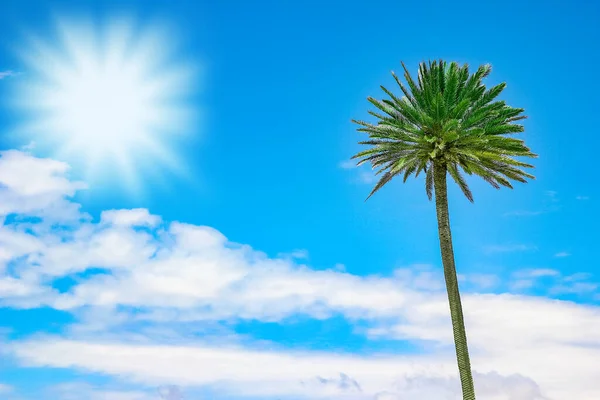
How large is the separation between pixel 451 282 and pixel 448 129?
843cm

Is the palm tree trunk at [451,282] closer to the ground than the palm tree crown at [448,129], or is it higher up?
closer to the ground

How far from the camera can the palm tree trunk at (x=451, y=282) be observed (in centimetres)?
3330

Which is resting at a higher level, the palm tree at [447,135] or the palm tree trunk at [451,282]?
the palm tree at [447,135]

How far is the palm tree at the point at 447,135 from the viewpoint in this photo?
3569 cm

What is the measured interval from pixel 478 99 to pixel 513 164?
4331mm

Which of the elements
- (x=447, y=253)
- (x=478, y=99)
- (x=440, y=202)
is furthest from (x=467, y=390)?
(x=478, y=99)

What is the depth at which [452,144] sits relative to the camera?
36312 mm

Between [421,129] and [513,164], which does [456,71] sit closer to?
[421,129]

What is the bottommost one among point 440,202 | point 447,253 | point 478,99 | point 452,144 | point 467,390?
point 467,390

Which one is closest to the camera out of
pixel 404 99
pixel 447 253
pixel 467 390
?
pixel 467 390

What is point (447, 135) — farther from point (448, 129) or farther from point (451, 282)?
point (451, 282)

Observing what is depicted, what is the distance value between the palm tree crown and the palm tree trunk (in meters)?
1.35

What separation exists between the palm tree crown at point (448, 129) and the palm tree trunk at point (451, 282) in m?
1.35

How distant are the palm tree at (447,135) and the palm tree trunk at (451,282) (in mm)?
53
